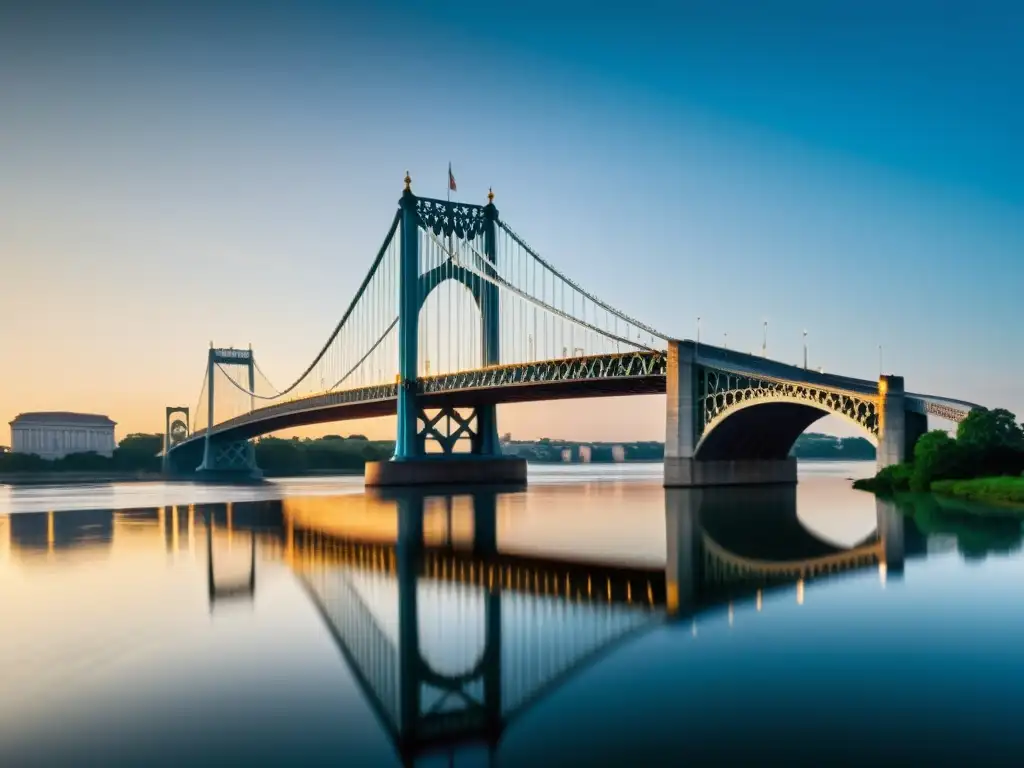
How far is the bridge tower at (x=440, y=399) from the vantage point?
7831 cm

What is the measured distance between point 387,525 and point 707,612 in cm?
2363

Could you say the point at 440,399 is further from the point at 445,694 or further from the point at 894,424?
the point at 445,694

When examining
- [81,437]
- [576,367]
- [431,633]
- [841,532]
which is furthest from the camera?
[81,437]

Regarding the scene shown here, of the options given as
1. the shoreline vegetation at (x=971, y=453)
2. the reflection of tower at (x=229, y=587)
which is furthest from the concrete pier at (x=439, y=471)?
the reflection of tower at (x=229, y=587)

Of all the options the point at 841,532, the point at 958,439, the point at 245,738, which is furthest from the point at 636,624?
the point at 958,439

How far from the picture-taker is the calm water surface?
1014 centimetres

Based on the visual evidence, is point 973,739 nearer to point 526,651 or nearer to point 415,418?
point 526,651

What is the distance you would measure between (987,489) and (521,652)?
131 ft

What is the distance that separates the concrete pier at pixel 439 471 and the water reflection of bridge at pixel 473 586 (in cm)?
3311

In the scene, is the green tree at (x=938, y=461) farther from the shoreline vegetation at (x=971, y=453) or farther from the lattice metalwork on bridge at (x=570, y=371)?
the lattice metalwork on bridge at (x=570, y=371)

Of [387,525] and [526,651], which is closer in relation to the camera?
[526,651]

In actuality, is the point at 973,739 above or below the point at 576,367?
below

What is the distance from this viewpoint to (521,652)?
14289mm

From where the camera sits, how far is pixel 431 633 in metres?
15.9
